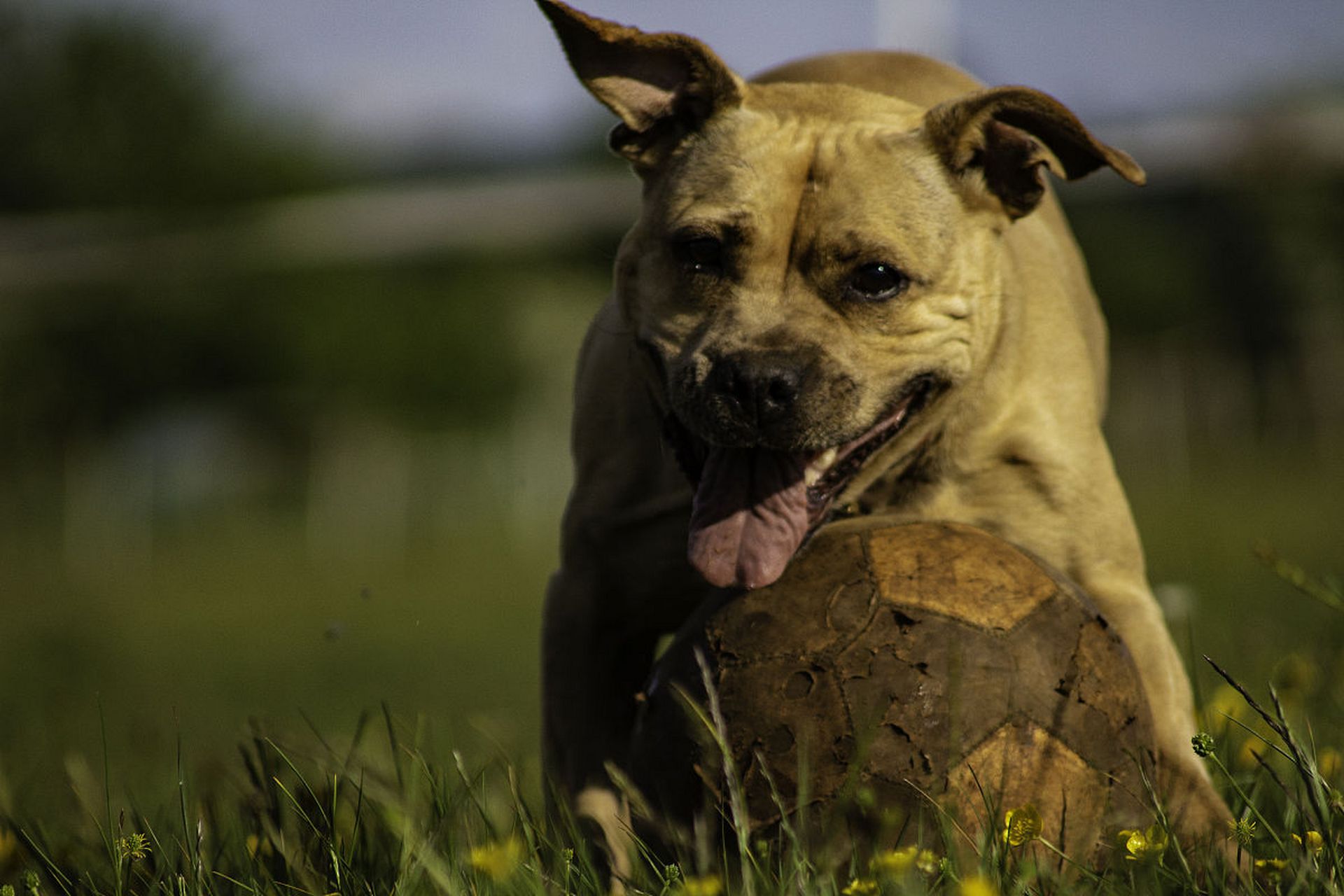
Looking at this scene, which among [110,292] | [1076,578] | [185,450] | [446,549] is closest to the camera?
[1076,578]

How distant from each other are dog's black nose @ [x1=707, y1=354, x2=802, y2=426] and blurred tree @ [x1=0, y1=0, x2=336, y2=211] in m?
33.5

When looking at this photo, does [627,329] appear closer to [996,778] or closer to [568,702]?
[568,702]

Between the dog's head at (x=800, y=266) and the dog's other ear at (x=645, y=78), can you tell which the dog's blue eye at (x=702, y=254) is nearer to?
the dog's head at (x=800, y=266)

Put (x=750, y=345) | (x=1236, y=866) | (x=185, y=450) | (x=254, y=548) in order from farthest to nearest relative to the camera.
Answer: (x=185, y=450)
(x=254, y=548)
(x=750, y=345)
(x=1236, y=866)

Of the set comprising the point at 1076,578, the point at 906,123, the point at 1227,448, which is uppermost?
the point at 906,123

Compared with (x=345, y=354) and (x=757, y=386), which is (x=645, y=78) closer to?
(x=757, y=386)

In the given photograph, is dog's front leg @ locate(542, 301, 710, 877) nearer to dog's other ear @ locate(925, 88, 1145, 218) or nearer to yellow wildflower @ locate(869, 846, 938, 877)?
dog's other ear @ locate(925, 88, 1145, 218)

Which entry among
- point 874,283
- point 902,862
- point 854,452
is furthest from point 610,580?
point 902,862

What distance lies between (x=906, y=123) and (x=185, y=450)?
3242cm

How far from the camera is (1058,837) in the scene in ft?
9.49

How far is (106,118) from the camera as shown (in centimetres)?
3512

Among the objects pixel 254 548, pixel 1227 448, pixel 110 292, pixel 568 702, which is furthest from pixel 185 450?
pixel 568 702

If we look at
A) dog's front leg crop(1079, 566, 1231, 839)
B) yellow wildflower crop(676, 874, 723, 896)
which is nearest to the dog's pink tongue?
dog's front leg crop(1079, 566, 1231, 839)

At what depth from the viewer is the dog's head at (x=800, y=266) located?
3.68 meters
